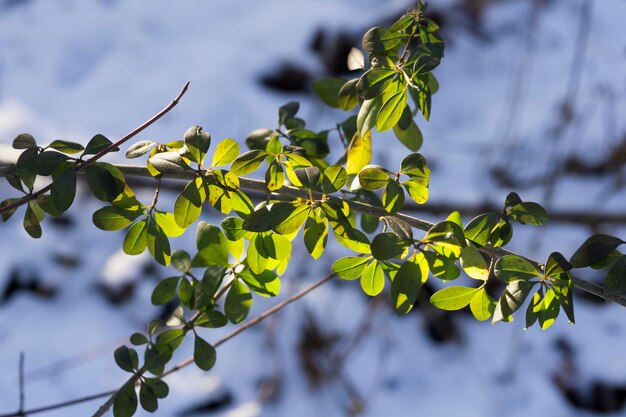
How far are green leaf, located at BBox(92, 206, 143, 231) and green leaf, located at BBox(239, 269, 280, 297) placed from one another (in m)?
0.09

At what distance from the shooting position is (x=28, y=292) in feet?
5.45

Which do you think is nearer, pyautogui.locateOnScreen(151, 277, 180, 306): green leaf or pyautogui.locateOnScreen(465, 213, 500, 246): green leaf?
pyautogui.locateOnScreen(465, 213, 500, 246): green leaf

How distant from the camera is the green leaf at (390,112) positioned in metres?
0.47

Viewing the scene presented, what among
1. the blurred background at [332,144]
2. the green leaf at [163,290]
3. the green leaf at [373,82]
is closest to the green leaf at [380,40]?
the green leaf at [373,82]

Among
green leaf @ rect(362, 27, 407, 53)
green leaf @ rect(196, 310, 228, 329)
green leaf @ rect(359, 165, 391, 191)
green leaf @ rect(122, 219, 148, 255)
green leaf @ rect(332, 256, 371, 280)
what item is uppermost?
green leaf @ rect(362, 27, 407, 53)

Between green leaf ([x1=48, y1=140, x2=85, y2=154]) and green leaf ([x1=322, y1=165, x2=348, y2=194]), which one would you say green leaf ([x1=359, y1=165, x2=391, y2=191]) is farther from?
green leaf ([x1=48, y1=140, x2=85, y2=154])

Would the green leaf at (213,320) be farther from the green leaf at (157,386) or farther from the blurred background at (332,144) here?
the blurred background at (332,144)

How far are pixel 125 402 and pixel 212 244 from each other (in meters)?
0.13

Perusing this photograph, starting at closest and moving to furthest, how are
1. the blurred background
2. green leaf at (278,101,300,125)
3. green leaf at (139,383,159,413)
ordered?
green leaf at (139,383,159,413), green leaf at (278,101,300,125), the blurred background

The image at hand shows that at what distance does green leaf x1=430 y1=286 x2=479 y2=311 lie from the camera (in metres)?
0.46

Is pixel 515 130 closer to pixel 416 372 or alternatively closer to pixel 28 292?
pixel 416 372

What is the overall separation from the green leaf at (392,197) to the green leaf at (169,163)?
131 mm

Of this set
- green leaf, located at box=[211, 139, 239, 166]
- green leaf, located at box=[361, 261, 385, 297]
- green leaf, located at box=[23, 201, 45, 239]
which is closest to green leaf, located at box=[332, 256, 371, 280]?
green leaf, located at box=[361, 261, 385, 297]

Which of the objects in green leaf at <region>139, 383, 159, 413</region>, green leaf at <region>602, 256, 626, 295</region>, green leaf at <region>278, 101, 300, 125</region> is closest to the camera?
green leaf at <region>602, 256, 626, 295</region>
